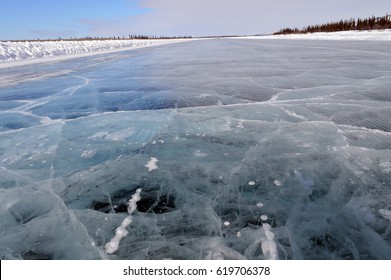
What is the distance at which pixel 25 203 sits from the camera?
151 centimetres

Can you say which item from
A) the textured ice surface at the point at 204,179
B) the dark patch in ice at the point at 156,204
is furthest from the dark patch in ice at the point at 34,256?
the dark patch in ice at the point at 156,204

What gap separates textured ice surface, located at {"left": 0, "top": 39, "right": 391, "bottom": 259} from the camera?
1188 millimetres

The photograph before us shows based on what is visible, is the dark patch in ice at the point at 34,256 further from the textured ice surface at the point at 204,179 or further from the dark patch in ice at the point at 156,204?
the dark patch in ice at the point at 156,204

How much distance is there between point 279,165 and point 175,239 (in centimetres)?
84

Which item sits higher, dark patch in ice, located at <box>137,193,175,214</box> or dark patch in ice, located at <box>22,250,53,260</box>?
dark patch in ice, located at <box>137,193,175,214</box>

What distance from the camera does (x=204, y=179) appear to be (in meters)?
1.63

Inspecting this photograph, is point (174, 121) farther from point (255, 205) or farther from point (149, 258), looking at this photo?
point (149, 258)

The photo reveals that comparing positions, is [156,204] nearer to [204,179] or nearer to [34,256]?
[204,179]

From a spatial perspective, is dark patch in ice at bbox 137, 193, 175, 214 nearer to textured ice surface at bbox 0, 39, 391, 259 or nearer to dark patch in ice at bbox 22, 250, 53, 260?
textured ice surface at bbox 0, 39, 391, 259

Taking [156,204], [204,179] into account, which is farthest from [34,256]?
[204,179]

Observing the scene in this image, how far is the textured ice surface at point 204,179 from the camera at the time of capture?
119 centimetres

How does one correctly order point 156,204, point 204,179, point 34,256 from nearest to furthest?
point 34,256
point 156,204
point 204,179

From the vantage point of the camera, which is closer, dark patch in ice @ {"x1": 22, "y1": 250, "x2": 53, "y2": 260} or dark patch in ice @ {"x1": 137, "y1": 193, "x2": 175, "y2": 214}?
dark patch in ice @ {"x1": 22, "y1": 250, "x2": 53, "y2": 260}

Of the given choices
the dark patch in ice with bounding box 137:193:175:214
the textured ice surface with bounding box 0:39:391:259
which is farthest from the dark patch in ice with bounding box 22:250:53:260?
the dark patch in ice with bounding box 137:193:175:214
